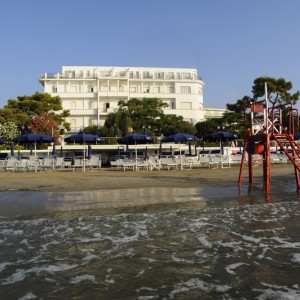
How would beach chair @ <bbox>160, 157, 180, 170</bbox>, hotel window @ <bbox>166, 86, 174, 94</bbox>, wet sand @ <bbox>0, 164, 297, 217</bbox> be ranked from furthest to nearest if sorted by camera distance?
hotel window @ <bbox>166, 86, 174, 94</bbox>, beach chair @ <bbox>160, 157, 180, 170</bbox>, wet sand @ <bbox>0, 164, 297, 217</bbox>

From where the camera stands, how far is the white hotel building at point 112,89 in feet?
234

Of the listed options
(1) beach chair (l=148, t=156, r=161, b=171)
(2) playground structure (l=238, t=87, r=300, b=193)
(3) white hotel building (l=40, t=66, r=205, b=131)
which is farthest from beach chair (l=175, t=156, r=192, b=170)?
(3) white hotel building (l=40, t=66, r=205, b=131)

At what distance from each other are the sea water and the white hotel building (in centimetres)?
6442

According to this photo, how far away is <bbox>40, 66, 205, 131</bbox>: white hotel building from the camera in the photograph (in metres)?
71.3

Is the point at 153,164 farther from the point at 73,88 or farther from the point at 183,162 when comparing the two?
the point at 73,88

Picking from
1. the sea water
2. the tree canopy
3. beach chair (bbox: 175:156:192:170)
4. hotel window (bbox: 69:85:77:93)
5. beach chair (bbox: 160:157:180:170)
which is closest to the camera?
the sea water

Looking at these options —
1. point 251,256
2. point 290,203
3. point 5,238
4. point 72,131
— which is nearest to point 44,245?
point 5,238

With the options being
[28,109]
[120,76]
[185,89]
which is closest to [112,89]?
[120,76]

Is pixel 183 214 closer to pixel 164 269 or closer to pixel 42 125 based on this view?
pixel 164 269

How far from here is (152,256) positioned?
4445mm

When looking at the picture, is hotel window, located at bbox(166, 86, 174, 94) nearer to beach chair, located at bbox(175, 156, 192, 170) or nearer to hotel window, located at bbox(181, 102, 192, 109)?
hotel window, located at bbox(181, 102, 192, 109)

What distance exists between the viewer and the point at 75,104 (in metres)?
71.8

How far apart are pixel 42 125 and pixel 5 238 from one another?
42347 mm

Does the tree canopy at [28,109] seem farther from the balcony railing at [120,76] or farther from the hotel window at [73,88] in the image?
the balcony railing at [120,76]
